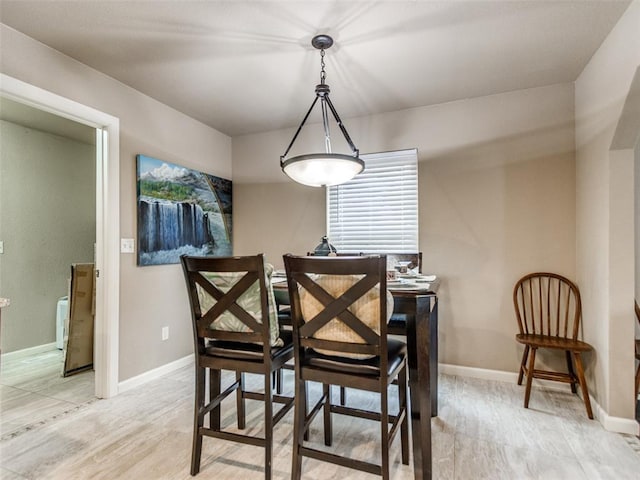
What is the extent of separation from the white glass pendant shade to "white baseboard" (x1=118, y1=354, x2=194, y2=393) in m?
2.13

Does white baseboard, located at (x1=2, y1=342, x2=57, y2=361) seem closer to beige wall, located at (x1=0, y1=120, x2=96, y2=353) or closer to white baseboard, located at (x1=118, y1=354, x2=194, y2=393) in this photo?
beige wall, located at (x1=0, y1=120, x2=96, y2=353)

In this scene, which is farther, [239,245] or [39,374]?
[239,245]

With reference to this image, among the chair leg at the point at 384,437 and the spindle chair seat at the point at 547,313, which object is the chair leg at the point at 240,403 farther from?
the spindle chair seat at the point at 547,313

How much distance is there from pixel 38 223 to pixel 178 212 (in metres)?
1.75

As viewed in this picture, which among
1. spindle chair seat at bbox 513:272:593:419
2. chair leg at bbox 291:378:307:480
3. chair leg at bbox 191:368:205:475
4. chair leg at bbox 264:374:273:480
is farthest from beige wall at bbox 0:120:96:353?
spindle chair seat at bbox 513:272:593:419

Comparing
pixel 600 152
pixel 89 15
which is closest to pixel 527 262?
pixel 600 152

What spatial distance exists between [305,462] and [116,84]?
300cm

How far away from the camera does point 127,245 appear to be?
2734 mm

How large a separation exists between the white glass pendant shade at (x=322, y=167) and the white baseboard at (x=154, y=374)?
2.13 meters

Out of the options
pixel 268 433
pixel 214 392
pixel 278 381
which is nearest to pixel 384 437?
pixel 268 433

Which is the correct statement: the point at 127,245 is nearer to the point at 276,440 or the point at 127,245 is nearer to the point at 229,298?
the point at 229,298

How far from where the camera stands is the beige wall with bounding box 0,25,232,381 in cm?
217

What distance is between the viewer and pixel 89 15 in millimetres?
1896

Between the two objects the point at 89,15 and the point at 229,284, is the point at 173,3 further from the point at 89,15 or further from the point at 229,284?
the point at 229,284
